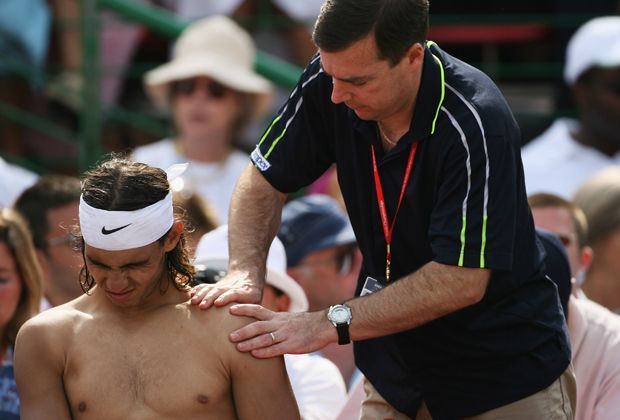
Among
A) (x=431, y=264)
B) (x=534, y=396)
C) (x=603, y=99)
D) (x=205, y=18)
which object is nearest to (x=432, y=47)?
(x=431, y=264)

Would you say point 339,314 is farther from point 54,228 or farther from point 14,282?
point 54,228

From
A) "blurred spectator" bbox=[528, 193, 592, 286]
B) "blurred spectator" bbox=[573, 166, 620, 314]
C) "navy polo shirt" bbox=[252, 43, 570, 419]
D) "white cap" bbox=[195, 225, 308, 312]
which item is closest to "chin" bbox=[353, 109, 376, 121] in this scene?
"navy polo shirt" bbox=[252, 43, 570, 419]

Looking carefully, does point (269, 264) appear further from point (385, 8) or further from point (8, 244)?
point (385, 8)

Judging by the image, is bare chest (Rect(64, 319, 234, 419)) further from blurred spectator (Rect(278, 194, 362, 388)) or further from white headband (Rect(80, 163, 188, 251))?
blurred spectator (Rect(278, 194, 362, 388))

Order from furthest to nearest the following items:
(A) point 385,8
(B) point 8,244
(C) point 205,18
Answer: (C) point 205,18
(B) point 8,244
(A) point 385,8

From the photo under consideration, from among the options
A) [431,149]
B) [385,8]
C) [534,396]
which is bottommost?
[534,396]

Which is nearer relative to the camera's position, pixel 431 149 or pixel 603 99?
pixel 431 149

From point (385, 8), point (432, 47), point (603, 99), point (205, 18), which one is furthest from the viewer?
point (205, 18)

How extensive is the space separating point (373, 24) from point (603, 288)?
2635 millimetres

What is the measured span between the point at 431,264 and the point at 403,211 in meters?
0.19

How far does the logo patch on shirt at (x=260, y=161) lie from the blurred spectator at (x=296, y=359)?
60 cm

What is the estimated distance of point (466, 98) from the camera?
11.7 feet

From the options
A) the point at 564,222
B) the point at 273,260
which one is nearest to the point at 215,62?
the point at 273,260

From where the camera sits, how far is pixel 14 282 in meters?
4.75
